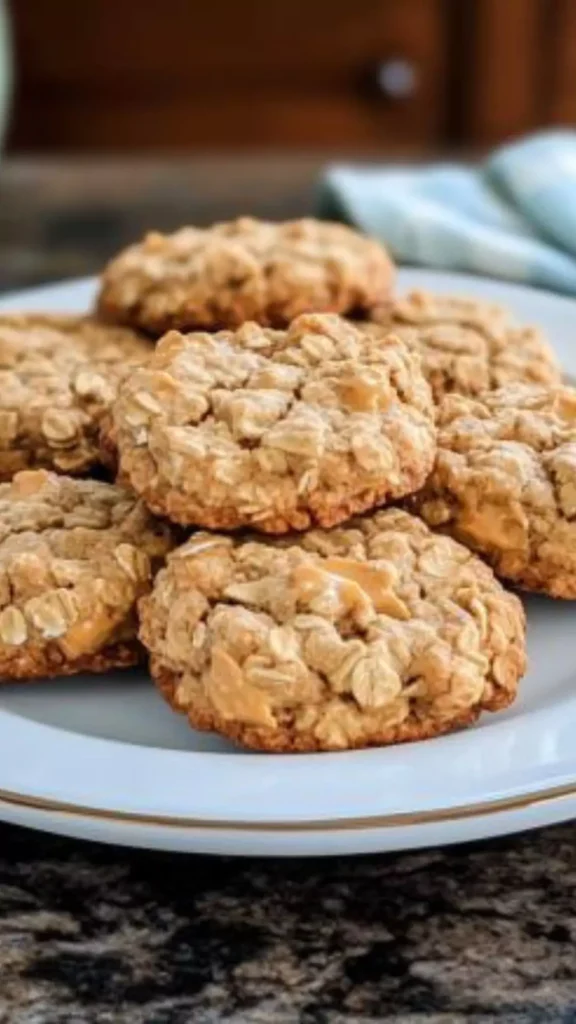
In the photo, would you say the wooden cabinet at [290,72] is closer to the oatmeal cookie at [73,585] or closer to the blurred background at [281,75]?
the blurred background at [281,75]

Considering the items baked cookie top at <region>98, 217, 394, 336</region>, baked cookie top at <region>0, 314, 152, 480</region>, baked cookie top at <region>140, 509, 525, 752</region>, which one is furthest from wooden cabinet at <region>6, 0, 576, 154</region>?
baked cookie top at <region>140, 509, 525, 752</region>

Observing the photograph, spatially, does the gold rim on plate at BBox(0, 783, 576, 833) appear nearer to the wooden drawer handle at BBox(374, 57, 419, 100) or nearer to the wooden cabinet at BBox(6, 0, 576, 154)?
the wooden cabinet at BBox(6, 0, 576, 154)

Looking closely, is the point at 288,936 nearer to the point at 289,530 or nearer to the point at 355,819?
the point at 355,819

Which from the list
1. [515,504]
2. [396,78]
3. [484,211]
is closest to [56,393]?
[515,504]

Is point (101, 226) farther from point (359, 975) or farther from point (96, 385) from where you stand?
point (359, 975)

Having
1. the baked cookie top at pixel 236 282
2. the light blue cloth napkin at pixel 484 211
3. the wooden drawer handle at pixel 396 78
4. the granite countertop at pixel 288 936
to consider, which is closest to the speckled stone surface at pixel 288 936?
the granite countertop at pixel 288 936

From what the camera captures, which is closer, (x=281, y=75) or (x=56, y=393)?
(x=56, y=393)

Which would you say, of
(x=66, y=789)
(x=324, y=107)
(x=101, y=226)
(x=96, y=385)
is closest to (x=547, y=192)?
(x=101, y=226)
